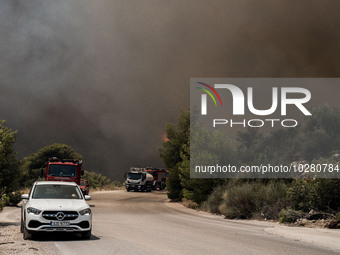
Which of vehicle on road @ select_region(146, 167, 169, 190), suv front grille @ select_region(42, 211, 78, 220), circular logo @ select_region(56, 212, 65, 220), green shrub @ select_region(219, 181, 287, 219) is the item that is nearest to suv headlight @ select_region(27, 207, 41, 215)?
suv front grille @ select_region(42, 211, 78, 220)

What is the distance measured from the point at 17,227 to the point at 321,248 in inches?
459

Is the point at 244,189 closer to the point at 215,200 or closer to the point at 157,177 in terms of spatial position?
the point at 215,200

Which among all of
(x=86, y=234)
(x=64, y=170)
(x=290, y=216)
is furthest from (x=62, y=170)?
(x=86, y=234)

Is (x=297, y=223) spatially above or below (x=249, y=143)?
below

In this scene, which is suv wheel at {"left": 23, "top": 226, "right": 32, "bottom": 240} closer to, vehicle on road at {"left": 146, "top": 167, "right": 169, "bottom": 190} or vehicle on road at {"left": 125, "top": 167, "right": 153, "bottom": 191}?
vehicle on road at {"left": 125, "top": 167, "right": 153, "bottom": 191}

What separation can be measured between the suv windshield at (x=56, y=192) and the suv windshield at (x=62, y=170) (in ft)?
57.7

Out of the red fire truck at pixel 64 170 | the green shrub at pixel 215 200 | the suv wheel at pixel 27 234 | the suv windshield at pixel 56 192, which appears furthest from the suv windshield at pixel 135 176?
the suv wheel at pixel 27 234

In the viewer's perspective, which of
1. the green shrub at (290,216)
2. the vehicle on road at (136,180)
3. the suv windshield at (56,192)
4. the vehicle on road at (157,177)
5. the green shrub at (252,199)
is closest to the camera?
the suv windshield at (56,192)

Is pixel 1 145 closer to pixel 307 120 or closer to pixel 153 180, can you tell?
pixel 153 180

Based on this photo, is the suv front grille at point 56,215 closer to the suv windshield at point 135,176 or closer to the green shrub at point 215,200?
the green shrub at point 215,200

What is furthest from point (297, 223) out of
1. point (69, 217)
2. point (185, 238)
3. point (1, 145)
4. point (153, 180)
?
point (153, 180)

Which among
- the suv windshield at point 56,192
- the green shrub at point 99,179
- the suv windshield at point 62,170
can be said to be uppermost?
the suv windshield at point 62,170

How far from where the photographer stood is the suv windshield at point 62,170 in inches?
1348

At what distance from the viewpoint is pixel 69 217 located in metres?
14.8
